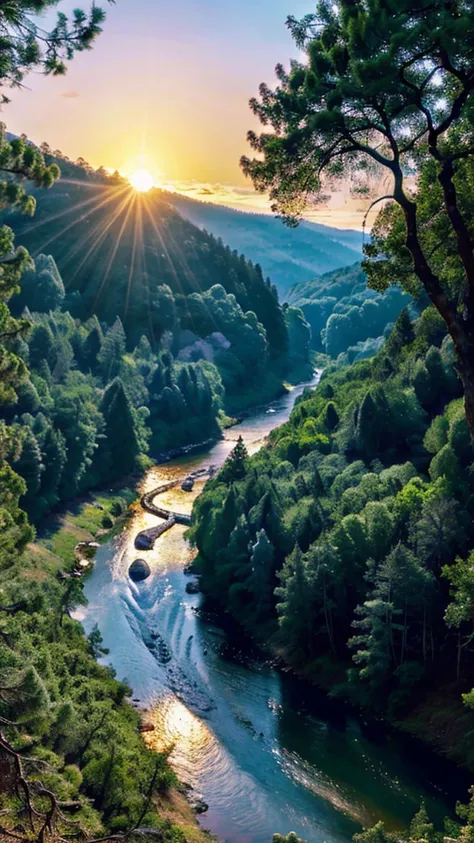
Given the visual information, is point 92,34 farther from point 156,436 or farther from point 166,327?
point 166,327

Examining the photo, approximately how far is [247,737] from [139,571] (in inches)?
1069

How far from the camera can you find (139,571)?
239 feet

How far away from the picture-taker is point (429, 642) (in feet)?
174

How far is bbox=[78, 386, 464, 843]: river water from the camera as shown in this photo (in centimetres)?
4150

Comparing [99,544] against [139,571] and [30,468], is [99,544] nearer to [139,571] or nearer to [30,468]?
[139,571]

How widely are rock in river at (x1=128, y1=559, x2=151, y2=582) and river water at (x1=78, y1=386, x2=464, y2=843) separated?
5.63ft

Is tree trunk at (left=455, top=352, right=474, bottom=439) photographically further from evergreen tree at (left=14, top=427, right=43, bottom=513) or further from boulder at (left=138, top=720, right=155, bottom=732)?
evergreen tree at (left=14, top=427, right=43, bottom=513)

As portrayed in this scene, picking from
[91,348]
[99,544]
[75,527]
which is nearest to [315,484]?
[99,544]

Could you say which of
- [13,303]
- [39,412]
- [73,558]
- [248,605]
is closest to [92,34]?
[248,605]

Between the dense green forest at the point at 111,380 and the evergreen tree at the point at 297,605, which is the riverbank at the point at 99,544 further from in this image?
the evergreen tree at the point at 297,605

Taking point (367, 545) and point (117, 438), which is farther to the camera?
point (117, 438)

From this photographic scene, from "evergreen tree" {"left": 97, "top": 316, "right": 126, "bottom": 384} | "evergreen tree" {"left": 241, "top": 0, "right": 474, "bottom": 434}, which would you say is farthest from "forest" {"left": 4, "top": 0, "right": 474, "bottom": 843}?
"evergreen tree" {"left": 97, "top": 316, "right": 126, "bottom": 384}

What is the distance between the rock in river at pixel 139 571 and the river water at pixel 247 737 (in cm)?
171

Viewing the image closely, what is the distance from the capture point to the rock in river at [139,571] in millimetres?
72613
